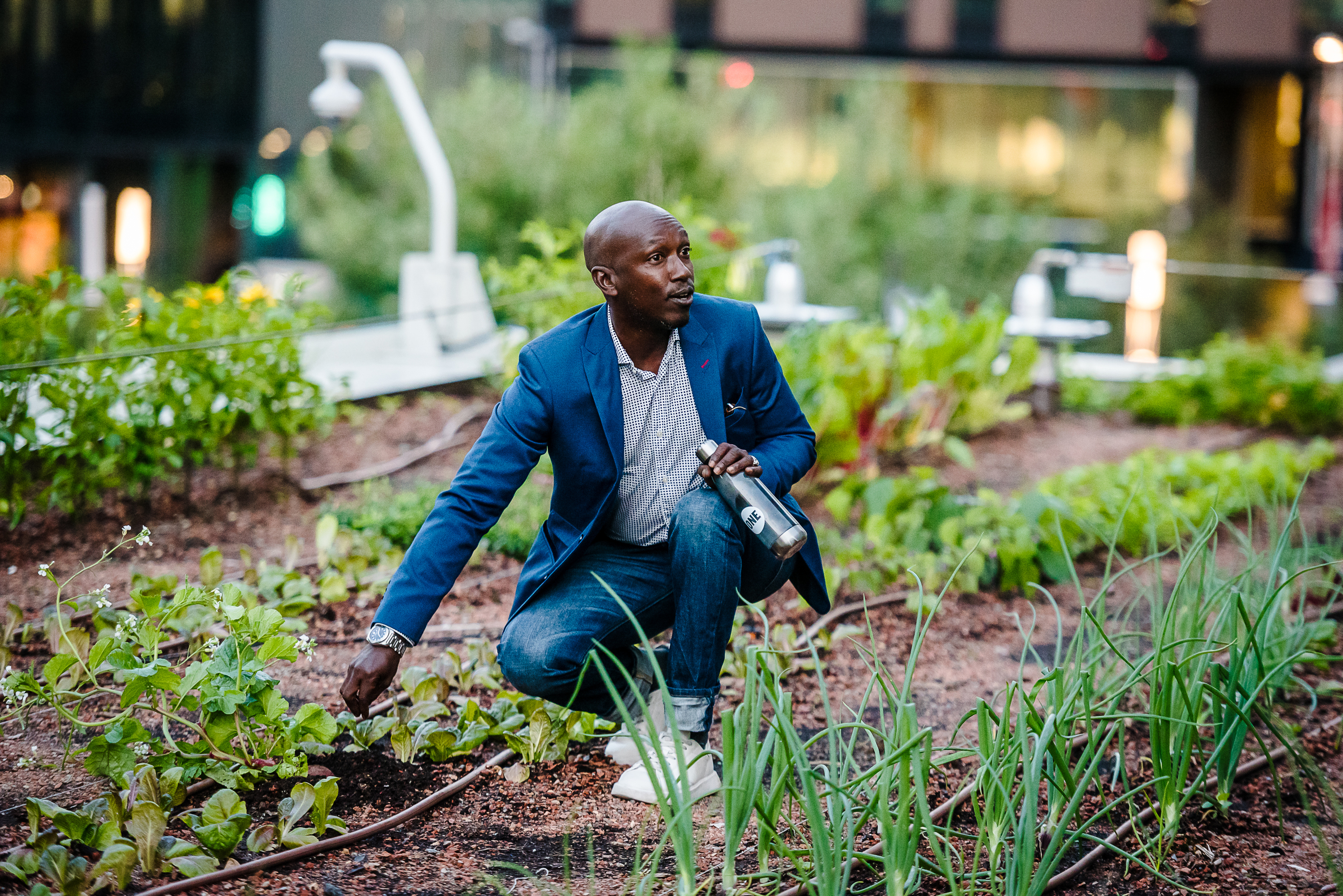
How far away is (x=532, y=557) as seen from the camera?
2637mm

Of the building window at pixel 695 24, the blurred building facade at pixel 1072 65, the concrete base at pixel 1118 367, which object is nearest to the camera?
the concrete base at pixel 1118 367

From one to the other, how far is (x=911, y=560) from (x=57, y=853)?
2.70 metres

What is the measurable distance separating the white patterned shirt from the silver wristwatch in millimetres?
561

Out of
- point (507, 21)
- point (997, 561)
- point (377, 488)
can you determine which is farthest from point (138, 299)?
point (507, 21)

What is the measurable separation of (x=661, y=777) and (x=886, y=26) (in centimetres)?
2013

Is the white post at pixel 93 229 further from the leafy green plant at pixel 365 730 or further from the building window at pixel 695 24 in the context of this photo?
the leafy green plant at pixel 365 730

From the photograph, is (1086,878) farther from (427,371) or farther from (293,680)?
(427,371)

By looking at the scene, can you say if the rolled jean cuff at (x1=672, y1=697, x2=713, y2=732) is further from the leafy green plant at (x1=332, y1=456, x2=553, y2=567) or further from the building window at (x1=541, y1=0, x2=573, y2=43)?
the building window at (x1=541, y1=0, x2=573, y2=43)

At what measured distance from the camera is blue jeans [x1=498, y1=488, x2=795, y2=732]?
241 cm

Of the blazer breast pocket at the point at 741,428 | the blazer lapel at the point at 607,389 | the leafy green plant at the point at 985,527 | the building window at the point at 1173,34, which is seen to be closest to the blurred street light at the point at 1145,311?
the leafy green plant at the point at 985,527

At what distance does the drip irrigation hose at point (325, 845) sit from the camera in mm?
2000

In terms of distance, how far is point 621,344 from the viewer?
2564 millimetres

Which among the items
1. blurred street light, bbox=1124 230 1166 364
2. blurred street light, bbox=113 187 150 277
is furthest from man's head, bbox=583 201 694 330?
blurred street light, bbox=113 187 150 277

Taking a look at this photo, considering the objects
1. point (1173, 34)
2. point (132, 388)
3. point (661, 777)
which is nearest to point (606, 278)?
point (661, 777)
